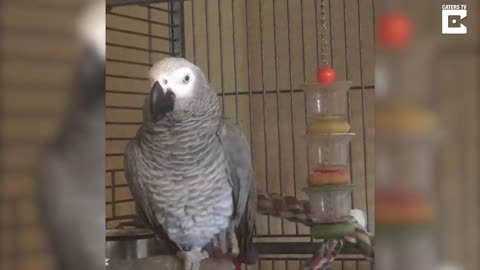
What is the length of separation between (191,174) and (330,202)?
0.21 m

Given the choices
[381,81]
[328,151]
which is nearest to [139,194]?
[328,151]

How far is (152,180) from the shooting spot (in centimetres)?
80

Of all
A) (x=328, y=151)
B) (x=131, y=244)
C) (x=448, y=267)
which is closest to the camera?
(x=448, y=267)

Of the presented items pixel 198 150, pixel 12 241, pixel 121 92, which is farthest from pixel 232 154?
pixel 12 241

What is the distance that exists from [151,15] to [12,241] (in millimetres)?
314

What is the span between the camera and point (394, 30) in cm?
56

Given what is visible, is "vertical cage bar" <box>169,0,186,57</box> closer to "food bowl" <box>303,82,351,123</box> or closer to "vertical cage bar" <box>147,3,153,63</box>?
"vertical cage bar" <box>147,3,153,63</box>

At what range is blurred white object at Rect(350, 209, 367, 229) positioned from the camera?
616mm

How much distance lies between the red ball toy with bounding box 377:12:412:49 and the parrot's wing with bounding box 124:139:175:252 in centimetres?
36

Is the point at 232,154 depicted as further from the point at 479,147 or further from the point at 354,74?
the point at 479,147

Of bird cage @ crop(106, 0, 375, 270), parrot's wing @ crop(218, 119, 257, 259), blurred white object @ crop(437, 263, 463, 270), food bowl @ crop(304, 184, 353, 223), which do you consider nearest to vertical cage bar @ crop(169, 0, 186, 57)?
bird cage @ crop(106, 0, 375, 270)

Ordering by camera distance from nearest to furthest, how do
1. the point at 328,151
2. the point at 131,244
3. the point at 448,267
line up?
the point at 448,267, the point at 328,151, the point at 131,244

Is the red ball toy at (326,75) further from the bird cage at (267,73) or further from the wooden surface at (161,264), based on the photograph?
the wooden surface at (161,264)

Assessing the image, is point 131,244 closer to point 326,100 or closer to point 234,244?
point 234,244
